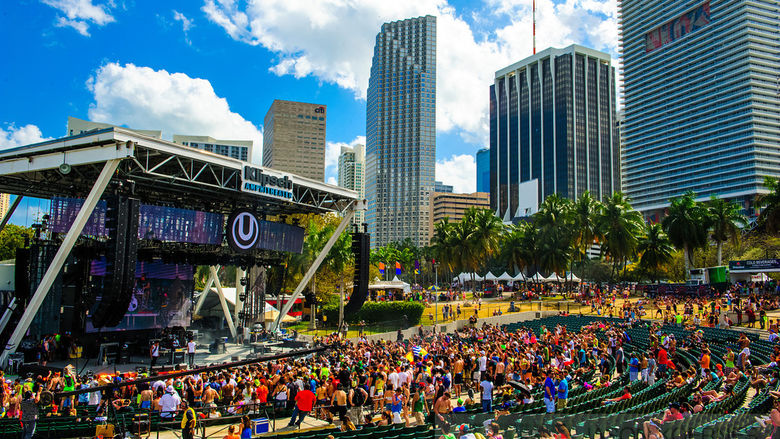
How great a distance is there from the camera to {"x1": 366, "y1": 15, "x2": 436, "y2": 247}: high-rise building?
179 metres

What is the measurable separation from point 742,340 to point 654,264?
38.7 meters

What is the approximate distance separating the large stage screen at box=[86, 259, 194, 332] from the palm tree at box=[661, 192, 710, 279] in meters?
44.3

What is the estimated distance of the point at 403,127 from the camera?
7077 inches

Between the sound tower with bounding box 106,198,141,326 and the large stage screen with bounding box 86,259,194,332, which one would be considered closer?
the sound tower with bounding box 106,198,141,326

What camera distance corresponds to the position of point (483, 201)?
19912cm

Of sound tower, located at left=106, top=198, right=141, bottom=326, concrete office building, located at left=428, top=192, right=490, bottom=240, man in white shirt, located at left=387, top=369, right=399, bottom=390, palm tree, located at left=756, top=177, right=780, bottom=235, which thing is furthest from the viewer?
concrete office building, located at left=428, top=192, right=490, bottom=240

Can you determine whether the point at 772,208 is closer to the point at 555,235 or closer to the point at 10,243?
the point at 555,235

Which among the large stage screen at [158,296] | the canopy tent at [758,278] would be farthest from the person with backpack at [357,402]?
the canopy tent at [758,278]

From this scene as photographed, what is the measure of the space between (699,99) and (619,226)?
116750mm

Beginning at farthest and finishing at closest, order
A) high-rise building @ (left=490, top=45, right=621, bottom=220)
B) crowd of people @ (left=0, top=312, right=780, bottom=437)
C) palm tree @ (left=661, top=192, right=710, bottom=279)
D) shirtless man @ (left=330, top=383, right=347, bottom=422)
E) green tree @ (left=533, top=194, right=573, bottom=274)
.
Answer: high-rise building @ (left=490, top=45, right=621, bottom=220), green tree @ (left=533, top=194, right=573, bottom=274), palm tree @ (left=661, top=192, right=710, bottom=279), shirtless man @ (left=330, top=383, right=347, bottom=422), crowd of people @ (left=0, top=312, right=780, bottom=437)

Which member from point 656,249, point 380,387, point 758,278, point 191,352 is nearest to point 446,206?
point 656,249

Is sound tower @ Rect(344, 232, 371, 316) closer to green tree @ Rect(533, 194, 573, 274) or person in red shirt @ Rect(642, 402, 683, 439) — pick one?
person in red shirt @ Rect(642, 402, 683, 439)

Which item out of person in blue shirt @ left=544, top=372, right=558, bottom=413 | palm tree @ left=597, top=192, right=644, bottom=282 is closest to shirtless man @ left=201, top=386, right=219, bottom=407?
person in blue shirt @ left=544, top=372, right=558, bottom=413

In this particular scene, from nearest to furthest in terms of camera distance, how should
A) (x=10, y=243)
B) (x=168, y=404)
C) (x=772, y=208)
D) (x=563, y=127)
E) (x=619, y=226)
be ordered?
(x=168, y=404)
(x=772, y=208)
(x=619, y=226)
(x=10, y=243)
(x=563, y=127)
